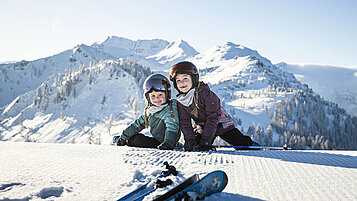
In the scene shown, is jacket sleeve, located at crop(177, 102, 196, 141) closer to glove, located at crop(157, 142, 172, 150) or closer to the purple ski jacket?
the purple ski jacket

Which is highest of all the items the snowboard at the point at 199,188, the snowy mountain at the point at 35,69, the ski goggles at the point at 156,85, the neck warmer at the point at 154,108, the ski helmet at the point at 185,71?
the snowy mountain at the point at 35,69

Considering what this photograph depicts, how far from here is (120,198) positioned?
3.61ft

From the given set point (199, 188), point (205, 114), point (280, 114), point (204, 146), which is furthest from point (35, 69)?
point (199, 188)

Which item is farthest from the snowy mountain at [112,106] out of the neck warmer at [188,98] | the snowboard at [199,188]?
the snowboard at [199,188]

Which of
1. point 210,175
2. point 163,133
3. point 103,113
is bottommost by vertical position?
point 103,113

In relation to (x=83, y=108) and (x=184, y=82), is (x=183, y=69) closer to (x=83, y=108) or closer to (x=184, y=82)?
(x=184, y=82)

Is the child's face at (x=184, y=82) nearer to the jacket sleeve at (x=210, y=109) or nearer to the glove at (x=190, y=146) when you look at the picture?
the jacket sleeve at (x=210, y=109)

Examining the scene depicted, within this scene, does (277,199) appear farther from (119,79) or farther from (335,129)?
(335,129)

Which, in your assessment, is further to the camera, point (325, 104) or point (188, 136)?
point (325, 104)

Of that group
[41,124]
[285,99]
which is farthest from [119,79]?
[285,99]

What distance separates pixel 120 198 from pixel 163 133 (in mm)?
2378

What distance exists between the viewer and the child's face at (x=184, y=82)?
3178mm

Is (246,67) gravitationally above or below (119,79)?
above

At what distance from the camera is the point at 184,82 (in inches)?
125
